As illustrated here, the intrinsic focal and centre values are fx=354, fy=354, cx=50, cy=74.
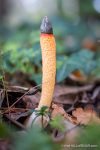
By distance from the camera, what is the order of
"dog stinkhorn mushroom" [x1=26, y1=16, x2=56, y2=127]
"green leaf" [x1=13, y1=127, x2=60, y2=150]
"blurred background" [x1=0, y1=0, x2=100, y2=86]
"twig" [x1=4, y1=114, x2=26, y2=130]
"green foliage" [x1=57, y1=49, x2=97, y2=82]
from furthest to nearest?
"blurred background" [x1=0, y1=0, x2=100, y2=86] < "green foliage" [x1=57, y1=49, x2=97, y2=82] < "dog stinkhorn mushroom" [x1=26, y1=16, x2=56, y2=127] < "twig" [x1=4, y1=114, x2=26, y2=130] < "green leaf" [x1=13, y1=127, x2=60, y2=150]

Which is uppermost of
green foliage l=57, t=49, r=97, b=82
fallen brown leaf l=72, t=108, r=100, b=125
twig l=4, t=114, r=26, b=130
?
green foliage l=57, t=49, r=97, b=82

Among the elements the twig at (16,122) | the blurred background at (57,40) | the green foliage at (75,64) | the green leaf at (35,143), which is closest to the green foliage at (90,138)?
the green leaf at (35,143)

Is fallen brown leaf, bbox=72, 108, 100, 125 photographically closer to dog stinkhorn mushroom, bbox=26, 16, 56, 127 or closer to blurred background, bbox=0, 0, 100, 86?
dog stinkhorn mushroom, bbox=26, 16, 56, 127

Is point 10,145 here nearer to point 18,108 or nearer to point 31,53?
point 18,108

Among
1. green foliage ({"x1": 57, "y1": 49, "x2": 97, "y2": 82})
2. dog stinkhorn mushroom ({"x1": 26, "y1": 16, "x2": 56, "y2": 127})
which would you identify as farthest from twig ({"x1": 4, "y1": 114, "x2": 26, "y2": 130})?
green foliage ({"x1": 57, "y1": 49, "x2": 97, "y2": 82})

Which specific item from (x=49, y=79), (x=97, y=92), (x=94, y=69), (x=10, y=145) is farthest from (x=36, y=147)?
(x=94, y=69)

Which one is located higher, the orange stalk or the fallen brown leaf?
the orange stalk
